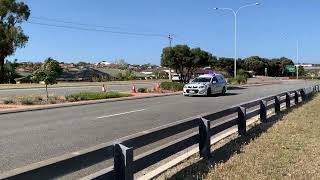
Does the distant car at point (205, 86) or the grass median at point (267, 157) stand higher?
the distant car at point (205, 86)

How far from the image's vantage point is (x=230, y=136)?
13352 mm

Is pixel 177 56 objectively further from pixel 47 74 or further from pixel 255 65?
pixel 255 65

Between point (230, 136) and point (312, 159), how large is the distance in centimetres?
345

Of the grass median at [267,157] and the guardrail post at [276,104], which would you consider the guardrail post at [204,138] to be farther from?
the guardrail post at [276,104]

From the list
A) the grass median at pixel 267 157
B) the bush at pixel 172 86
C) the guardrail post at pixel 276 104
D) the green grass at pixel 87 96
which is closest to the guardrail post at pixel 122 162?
the grass median at pixel 267 157

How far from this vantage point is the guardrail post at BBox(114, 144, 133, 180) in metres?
6.64

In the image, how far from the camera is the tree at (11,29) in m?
69.9

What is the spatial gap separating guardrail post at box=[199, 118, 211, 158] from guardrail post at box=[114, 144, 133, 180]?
3.45 meters

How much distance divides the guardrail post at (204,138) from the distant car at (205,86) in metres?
26.7

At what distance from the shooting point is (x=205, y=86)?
37.2 m

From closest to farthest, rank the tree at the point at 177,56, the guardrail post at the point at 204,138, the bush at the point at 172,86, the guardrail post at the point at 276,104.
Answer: the guardrail post at the point at 204,138 → the guardrail post at the point at 276,104 → the bush at the point at 172,86 → the tree at the point at 177,56

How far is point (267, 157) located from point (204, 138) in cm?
129

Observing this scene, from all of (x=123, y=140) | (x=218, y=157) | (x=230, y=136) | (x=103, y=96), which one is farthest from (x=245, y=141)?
(x=103, y=96)

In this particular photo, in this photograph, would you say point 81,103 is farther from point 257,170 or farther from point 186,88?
point 257,170
